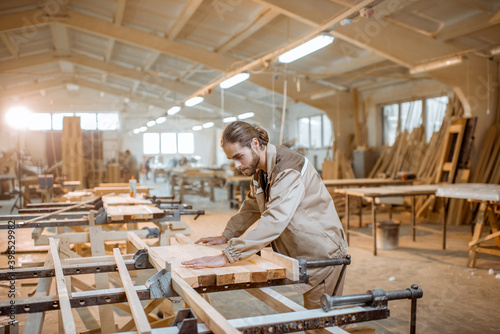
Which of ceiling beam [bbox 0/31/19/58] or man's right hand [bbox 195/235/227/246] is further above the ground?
ceiling beam [bbox 0/31/19/58]

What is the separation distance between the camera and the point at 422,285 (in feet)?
14.5

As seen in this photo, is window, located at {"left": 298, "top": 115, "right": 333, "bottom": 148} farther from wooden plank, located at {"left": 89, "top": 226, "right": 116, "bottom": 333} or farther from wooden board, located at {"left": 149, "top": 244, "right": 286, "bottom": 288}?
wooden board, located at {"left": 149, "top": 244, "right": 286, "bottom": 288}

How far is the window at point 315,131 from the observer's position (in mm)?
14883

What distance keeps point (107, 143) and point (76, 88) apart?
324 centimetres

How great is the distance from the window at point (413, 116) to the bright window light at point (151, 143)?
651 inches

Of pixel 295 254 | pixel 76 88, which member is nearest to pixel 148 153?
pixel 76 88

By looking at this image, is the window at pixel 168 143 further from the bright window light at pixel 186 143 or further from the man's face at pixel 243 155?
the man's face at pixel 243 155

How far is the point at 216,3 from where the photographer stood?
25.6 feet

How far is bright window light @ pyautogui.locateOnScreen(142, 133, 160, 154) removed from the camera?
2531cm

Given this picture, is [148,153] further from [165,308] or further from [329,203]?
[329,203]

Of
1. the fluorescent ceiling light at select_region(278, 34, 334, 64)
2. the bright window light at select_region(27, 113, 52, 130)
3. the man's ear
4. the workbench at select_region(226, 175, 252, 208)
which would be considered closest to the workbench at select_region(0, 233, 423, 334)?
the man's ear

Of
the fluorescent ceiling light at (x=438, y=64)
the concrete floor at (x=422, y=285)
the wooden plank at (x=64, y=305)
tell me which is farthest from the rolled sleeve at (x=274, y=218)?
the fluorescent ceiling light at (x=438, y=64)

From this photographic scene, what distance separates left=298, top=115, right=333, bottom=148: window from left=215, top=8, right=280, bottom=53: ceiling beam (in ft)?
18.7

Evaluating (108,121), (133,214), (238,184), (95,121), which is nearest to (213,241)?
(133,214)
